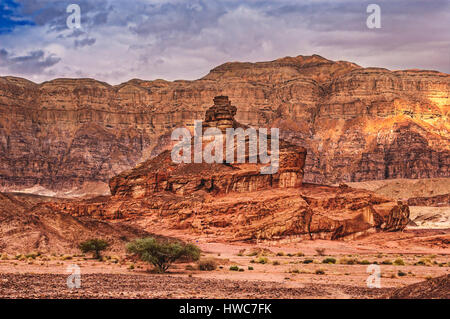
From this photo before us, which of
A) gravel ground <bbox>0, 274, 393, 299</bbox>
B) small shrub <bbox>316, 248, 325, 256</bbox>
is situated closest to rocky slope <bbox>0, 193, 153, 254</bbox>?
small shrub <bbox>316, 248, 325, 256</bbox>

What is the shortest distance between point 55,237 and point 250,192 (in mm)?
28534

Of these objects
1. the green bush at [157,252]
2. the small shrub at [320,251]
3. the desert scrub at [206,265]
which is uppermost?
the green bush at [157,252]

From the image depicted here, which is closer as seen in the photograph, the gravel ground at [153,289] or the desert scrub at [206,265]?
the gravel ground at [153,289]

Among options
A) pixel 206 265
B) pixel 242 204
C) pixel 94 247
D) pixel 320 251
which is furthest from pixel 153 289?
pixel 242 204

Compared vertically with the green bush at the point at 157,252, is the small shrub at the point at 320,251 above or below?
below

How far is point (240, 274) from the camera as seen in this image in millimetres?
36656

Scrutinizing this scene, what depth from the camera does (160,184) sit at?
8006 centimetres

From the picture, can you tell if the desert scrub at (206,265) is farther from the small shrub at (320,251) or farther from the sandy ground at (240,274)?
the small shrub at (320,251)

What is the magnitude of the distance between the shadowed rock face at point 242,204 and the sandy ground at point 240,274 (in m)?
3.17

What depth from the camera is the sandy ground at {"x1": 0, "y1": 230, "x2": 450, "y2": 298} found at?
78.0 ft

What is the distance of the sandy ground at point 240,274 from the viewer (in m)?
23.8

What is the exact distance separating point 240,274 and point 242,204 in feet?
110

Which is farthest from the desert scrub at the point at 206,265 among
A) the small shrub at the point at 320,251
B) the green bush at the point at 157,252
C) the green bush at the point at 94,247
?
the small shrub at the point at 320,251
